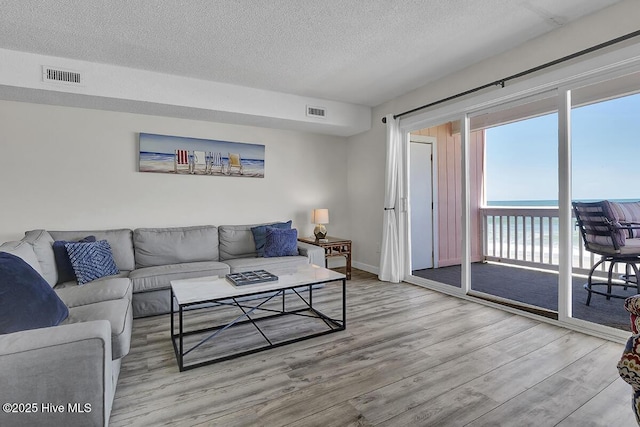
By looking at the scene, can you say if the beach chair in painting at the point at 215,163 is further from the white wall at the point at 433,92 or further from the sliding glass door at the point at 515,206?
the sliding glass door at the point at 515,206

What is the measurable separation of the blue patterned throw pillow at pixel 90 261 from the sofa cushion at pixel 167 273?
0.76 ft

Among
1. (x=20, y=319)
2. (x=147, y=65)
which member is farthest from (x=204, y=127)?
(x=20, y=319)

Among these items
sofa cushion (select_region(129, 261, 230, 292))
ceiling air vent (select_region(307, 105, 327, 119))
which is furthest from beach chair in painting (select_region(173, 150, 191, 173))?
ceiling air vent (select_region(307, 105, 327, 119))

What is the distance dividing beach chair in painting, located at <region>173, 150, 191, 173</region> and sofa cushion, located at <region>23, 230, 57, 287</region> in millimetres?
1532

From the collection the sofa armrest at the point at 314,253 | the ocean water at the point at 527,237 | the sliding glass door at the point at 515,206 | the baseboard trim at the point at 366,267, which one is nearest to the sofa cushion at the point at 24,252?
the sofa armrest at the point at 314,253

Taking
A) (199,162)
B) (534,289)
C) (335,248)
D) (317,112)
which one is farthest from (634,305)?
(199,162)

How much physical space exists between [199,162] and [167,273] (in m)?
1.62

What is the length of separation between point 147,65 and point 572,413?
4.33 m

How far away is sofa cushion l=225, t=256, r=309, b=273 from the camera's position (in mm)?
3459

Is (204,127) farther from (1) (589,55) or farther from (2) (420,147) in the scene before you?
(1) (589,55)

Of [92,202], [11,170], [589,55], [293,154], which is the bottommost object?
[92,202]

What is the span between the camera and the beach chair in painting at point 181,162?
3945 millimetres

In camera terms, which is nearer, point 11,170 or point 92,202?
point 11,170

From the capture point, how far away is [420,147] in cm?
484
